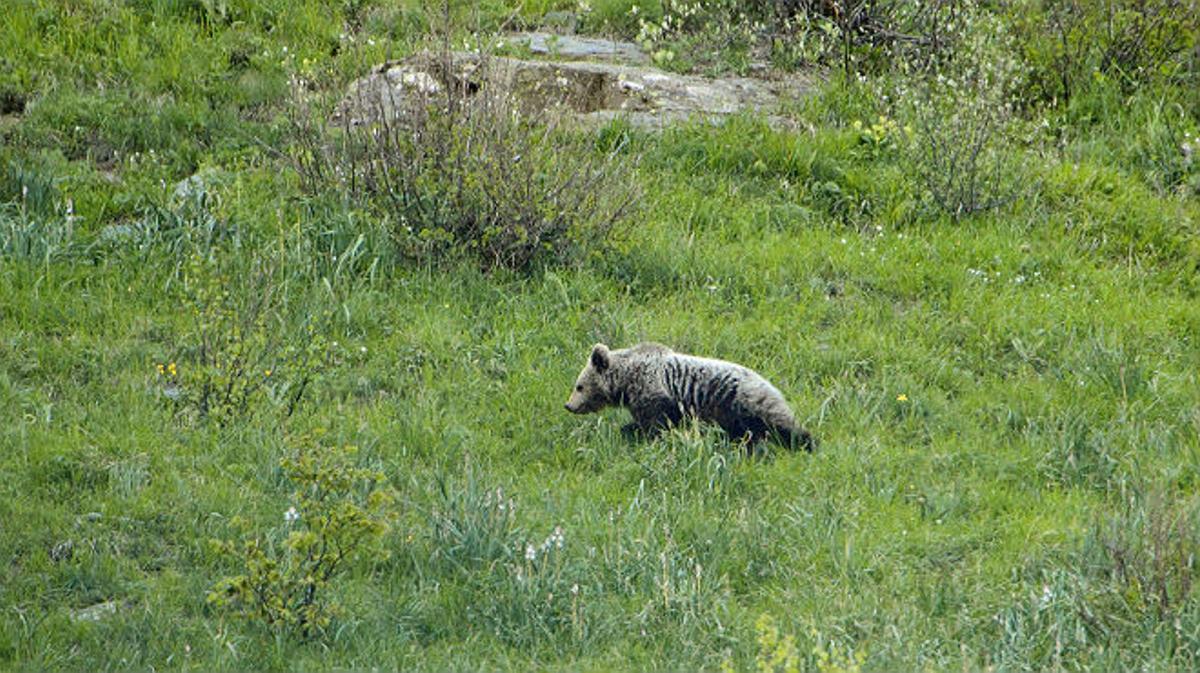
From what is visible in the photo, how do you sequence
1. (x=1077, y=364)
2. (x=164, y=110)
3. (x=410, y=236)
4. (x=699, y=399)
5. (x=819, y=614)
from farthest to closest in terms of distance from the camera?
(x=164, y=110) < (x=410, y=236) < (x=1077, y=364) < (x=699, y=399) < (x=819, y=614)

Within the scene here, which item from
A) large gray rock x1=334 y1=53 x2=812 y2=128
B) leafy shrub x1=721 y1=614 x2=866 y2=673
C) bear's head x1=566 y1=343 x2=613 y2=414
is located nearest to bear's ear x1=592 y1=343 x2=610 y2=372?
bear's head x1=566 y1=343 x2=613 y2=414

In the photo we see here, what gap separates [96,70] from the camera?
1279cm

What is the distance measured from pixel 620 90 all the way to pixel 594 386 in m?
4.86

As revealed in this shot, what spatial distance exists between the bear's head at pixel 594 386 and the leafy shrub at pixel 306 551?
1576mm

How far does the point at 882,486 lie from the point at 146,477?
3.43m

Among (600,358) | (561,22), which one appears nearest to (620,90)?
(561,22)

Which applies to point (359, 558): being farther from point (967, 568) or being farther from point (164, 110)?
point (164, 110)

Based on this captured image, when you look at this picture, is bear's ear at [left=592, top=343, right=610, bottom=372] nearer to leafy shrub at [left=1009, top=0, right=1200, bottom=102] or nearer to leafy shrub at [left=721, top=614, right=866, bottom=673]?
leafy shrub at [left=721, top=614, right=866, bottom=673]

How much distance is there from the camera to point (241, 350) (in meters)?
8.41

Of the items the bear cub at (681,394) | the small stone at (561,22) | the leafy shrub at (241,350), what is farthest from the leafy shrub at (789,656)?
the small stone at (561,22)

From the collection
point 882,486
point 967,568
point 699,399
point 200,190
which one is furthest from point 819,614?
point 200,190

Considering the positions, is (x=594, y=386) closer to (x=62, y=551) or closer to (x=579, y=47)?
(x=62, y=551)

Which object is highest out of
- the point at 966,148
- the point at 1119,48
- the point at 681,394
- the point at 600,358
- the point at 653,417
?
the point at 1119,48

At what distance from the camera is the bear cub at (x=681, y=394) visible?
8.00 meters
